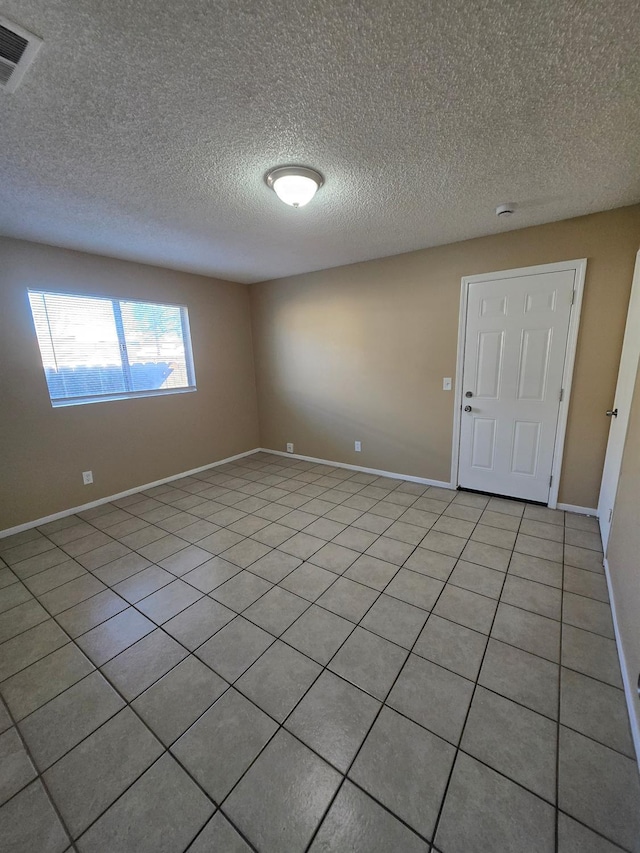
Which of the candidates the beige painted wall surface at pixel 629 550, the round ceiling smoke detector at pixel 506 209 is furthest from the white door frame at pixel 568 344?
the beige painted wall surface at pixel 629 550

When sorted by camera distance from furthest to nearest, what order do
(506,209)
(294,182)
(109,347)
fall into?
(109,347), (506,209), (294,182)

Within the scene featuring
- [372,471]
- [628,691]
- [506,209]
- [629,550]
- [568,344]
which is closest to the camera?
[628,691]

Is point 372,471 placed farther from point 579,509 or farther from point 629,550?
point 629,550

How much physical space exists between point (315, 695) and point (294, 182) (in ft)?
8.42

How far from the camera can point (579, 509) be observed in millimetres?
2885

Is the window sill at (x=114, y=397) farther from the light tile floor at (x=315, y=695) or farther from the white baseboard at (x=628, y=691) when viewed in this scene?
the white baseboard at (x=628, y=691)

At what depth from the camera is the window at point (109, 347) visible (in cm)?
299

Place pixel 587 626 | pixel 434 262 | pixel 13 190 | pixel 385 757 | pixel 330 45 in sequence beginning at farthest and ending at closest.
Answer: pixel 434 262, pixel 13 190, pixel 587 626, pixel 385 757, pixel 330 45

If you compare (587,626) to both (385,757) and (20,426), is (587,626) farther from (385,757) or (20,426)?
(20,426)

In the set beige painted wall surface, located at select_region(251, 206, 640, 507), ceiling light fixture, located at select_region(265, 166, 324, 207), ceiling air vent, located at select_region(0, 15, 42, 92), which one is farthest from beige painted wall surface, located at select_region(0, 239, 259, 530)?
ceiling light fixture, located at select_region(265, 166, 324, 207)

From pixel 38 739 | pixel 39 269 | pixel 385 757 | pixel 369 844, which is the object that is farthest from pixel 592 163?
pixel 39 269

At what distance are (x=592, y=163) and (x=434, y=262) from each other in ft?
4.80

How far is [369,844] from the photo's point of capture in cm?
100

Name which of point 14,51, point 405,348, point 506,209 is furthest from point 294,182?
point 405,348
